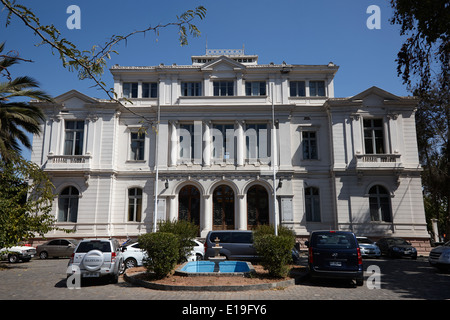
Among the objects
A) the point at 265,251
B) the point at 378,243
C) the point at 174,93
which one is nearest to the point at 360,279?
the point at 265,251

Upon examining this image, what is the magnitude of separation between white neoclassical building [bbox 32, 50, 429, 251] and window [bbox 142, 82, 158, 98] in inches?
24.7

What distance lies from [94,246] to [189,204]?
13.5m

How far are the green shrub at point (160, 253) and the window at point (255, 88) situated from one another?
18.7m

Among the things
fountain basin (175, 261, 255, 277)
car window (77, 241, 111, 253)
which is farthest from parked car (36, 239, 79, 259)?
fountain basin (175, 261, 255, 277)

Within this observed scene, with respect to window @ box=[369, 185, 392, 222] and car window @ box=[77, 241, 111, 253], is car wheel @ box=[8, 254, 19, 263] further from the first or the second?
window @ box=[369, 185, 392, 222]

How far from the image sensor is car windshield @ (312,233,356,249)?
1181 centimetres

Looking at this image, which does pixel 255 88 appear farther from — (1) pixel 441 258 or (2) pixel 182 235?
(1) pixel 441 258

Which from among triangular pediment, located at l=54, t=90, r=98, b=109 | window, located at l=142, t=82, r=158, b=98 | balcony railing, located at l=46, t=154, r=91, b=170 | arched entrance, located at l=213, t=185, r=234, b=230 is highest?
window, located at l=142, t=82, r=158, b=98

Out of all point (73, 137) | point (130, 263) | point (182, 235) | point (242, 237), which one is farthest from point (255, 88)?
point (130, 263)

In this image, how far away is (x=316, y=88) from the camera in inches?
1115

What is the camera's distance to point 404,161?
1009 inches

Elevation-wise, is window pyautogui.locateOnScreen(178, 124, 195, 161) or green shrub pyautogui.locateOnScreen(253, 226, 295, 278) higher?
window pyautogui.locateOnScreen(178, 124, 195, 161)

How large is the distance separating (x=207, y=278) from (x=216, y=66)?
67.7 ft
